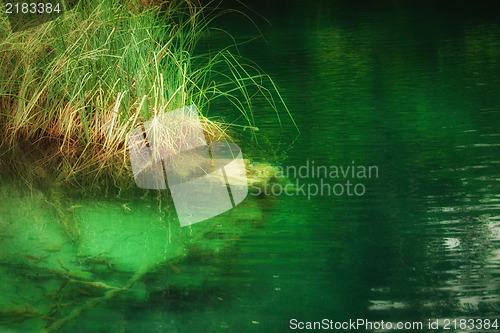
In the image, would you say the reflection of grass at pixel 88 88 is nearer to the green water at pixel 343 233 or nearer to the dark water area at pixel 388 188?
the green water at pixel 343 233

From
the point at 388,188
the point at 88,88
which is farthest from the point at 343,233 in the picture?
the point at 88,88

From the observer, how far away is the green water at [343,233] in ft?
7.76

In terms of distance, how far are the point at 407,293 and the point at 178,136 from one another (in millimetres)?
1988

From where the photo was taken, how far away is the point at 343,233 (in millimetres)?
2969

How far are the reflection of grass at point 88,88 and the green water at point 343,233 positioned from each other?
1.71 feet

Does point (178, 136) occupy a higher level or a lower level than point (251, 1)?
higher

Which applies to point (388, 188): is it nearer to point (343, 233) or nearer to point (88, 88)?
point (343, 233)

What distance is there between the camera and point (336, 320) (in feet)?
7.56

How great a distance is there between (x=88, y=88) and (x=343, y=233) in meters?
1.94

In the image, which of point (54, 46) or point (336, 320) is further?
point (54, 46)

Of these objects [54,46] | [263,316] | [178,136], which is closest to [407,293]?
[263,316]

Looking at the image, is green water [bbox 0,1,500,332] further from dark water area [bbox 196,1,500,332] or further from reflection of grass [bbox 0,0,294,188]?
reflection of grass [bbox 0,0,294,188]

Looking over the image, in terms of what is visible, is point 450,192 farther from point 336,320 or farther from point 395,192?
point 336,320

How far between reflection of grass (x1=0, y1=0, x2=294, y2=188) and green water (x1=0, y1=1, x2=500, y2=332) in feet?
1.71
